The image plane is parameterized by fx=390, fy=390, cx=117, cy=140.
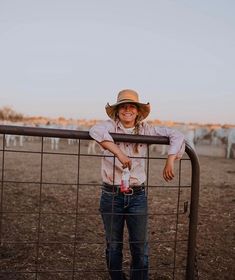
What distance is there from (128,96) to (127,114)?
6.1 inches

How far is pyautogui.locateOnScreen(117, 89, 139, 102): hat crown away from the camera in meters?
3.34

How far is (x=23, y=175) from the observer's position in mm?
12391

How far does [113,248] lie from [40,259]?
1.68 m

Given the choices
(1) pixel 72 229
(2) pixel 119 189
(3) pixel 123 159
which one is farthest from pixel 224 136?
(3) pixel 123 159

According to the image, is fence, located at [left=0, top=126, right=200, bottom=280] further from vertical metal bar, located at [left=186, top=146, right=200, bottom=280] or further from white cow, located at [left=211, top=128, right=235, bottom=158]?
white cow, located at [left=211, top=128, right=235, bottom=158]

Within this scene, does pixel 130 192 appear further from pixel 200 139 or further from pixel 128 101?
pixel 200 139

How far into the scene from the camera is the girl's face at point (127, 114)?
11.1ft

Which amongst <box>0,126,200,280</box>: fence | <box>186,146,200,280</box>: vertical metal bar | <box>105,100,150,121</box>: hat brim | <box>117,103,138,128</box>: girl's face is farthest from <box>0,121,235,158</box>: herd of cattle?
<box>186,146,200,280</box>: vertical metal bar

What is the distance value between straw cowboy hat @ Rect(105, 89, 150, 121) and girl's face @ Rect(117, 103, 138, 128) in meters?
0.05

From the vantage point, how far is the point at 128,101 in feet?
10.8

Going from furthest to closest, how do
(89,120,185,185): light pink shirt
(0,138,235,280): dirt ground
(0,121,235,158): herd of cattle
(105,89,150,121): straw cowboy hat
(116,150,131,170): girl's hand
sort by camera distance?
(0,121,235,158): herd of cattle → (0,138,235,280): dirt ground → (105,89,150,121): straw cowboy hat → (89,120,185,185): light pink shirt → (116,150,131,170): girl's hand

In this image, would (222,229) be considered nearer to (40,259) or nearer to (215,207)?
(215,207)

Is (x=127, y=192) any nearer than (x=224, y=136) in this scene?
Yes

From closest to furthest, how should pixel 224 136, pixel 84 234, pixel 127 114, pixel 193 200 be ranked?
pixel 193 200, pixel 127 114, pixel 84 234, pixel 224 136
